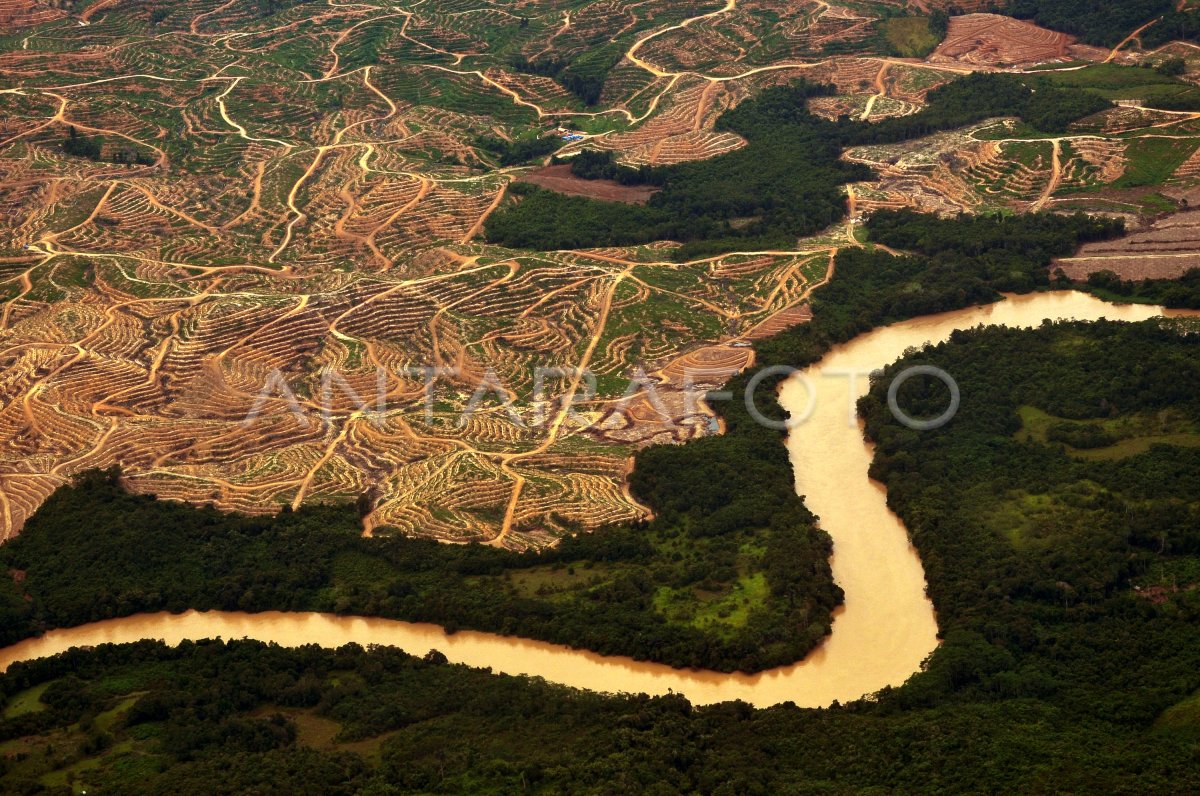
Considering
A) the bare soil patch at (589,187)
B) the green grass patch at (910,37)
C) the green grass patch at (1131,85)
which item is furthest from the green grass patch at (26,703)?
the green grass patch at (910,37)

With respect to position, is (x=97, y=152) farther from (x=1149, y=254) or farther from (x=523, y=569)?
(x=1149, y=254)

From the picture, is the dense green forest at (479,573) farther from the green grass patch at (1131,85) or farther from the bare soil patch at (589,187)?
the green grass patch at (1131,85)

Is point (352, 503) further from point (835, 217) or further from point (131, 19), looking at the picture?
point (131, 19)

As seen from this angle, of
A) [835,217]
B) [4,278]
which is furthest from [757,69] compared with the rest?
[4,278]

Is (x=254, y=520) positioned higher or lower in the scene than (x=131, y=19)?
lower

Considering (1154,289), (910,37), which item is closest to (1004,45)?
(910,37)
